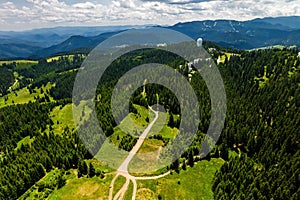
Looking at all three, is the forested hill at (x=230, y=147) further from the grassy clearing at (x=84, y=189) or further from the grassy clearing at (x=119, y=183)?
the grassy clearing at (x=119, y=183)

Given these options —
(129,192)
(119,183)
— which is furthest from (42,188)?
(129,192)

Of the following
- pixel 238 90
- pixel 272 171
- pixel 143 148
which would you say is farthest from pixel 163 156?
pixel 238 90

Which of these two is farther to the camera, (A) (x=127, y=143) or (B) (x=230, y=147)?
(B) (x=230, y=147)

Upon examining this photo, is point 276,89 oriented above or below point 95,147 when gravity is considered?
above

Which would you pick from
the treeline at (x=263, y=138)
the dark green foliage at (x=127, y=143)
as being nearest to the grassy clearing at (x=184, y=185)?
the treeline at (x=263, y=138)

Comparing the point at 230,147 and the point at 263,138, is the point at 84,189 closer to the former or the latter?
the point at 230,147

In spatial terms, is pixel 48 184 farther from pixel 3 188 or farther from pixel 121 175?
pixel 121 175

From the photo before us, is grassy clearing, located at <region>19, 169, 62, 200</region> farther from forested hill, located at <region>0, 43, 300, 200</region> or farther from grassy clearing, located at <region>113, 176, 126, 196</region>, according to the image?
grassy clearing, located at <region>113, 176, 126, 196</region>

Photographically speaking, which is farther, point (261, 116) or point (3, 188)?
point (261, 116)

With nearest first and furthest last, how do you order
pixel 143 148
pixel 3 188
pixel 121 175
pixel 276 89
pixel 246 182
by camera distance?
pixel 246 182
pixel 121 175
pixel 3 188
pixel 143 148
pixel 276 89
